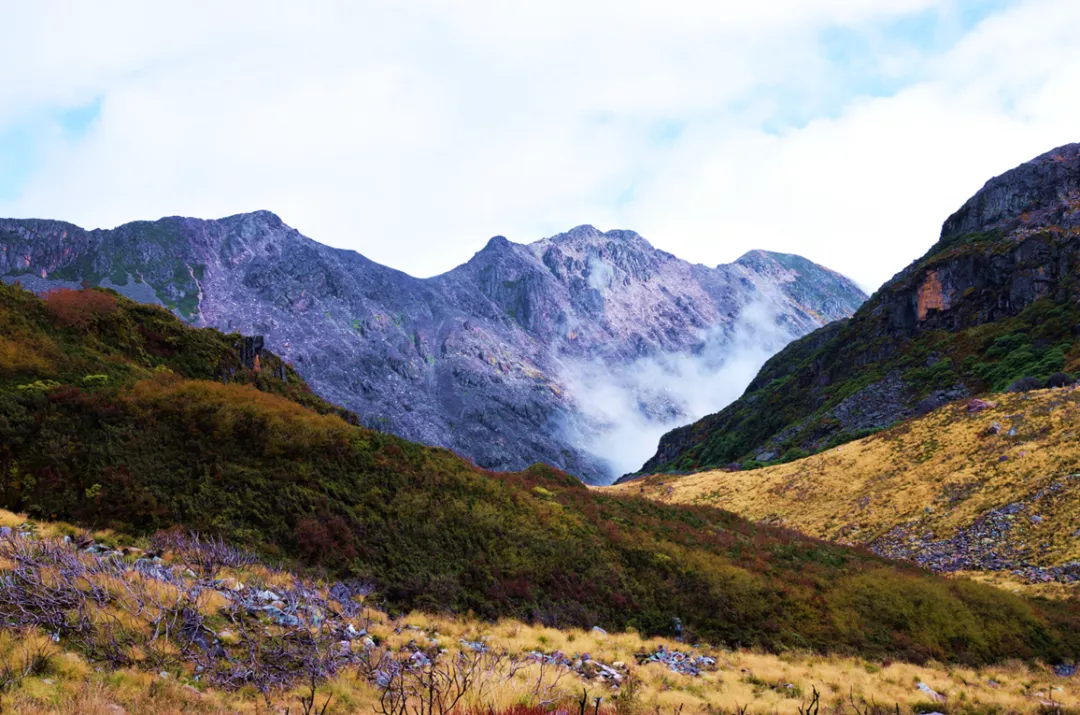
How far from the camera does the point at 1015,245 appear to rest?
8075 cm

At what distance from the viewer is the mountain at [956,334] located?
65562mm

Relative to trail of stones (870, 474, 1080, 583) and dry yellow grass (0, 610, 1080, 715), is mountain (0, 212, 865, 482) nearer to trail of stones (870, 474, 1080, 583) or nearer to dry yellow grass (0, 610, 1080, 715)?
trail of stones (870, 474, 1080, 583)

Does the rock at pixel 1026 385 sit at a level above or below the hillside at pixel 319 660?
above

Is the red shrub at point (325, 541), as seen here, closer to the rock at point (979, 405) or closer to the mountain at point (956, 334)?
the rock at point (979, 405)

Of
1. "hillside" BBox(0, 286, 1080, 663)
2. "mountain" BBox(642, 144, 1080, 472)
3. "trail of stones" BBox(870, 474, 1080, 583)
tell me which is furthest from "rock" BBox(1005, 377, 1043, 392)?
"hillside" BBox(0, 286, 1080, 663)

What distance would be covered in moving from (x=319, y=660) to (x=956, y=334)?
94819 mm

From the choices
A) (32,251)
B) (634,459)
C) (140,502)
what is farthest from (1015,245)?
(32,251)

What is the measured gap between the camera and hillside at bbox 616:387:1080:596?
1019 inches

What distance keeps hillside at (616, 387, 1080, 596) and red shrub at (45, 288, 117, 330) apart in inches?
1558

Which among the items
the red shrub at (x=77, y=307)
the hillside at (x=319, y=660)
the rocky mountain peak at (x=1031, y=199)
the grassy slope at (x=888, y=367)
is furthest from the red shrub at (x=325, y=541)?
the rocky mountain peak at (x=1031, y=199)

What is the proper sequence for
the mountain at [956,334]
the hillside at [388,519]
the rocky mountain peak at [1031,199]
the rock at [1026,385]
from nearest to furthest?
the hillside at [388,519] → the rock at [1026,385] → the mountain at [956,334] → the rocky mountain peak at [1031,199]

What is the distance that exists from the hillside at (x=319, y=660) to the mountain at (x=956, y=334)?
4968 centimetres

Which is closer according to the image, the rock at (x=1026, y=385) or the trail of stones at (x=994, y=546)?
the trail of stones at (x=994, y=546)

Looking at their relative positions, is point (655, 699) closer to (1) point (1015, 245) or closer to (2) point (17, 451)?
(2) point (17, 451)
